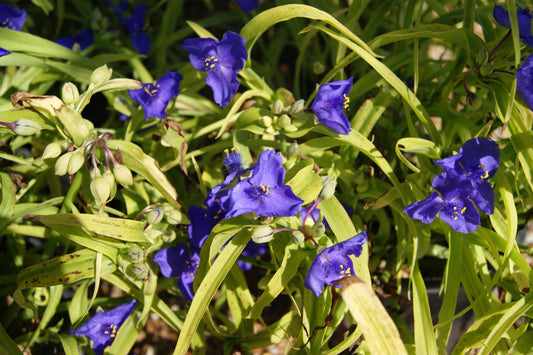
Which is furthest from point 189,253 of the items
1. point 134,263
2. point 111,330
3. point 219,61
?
point 219,61

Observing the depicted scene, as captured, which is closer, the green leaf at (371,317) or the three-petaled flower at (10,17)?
the green leaf at (371,317)

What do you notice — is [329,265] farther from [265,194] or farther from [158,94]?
[158,94]

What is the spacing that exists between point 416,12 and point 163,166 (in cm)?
76

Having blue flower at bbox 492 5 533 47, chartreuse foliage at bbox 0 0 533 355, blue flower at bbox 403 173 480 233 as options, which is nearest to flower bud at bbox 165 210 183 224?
chartreuse foliage at bbox 0 0 533 355

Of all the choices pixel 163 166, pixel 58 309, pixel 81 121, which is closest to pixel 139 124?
pixel 163 166

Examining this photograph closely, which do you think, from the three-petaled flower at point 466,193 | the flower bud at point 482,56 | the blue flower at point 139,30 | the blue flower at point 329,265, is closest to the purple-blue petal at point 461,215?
the three-petaled flower at point 466,193

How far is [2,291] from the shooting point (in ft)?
3.90

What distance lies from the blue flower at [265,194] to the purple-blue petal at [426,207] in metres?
0.25

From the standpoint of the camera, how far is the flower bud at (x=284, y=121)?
0.96m

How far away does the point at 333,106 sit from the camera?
0.92 metres

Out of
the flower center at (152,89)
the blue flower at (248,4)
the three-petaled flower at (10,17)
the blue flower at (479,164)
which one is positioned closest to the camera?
the blue flower at (479,164)

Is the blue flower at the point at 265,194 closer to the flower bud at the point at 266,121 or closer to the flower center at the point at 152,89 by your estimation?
the flower bud at the point at 266,121

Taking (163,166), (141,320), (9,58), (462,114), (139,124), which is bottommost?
(141,320)

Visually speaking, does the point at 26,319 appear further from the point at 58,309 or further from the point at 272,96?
the point at 272,96
